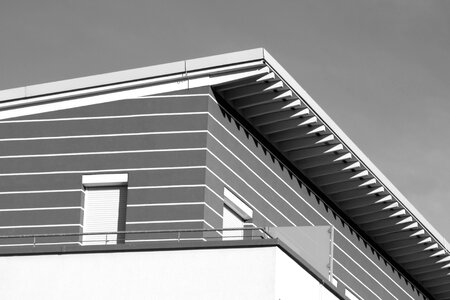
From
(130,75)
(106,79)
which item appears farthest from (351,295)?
(106,79)

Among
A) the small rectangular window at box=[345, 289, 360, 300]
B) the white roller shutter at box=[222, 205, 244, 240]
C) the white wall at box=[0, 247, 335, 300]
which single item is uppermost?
the white roller shutter at box=[222, 205, 244, 240]

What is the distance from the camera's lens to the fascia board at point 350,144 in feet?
99.0

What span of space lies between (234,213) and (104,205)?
9.18 ft

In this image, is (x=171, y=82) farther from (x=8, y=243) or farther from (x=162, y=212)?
(x=8, y=243)

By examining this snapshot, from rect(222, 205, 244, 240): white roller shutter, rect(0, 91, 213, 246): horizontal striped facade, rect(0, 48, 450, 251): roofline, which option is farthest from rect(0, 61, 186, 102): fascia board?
rect(222, 205, 244, 240): white roller shutter

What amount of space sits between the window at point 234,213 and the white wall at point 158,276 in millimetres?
4930

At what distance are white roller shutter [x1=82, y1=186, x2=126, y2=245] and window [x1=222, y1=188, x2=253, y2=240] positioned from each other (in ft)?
7.16

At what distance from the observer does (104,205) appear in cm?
3005

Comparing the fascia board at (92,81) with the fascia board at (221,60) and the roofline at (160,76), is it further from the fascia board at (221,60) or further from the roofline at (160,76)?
the fascia board at (221,60)

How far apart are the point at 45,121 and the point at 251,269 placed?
775 cm

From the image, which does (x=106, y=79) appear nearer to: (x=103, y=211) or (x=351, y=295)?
(x=103, y=211)

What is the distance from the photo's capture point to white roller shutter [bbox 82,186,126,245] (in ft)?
97.4

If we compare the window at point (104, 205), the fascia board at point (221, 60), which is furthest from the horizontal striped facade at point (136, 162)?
the fascia board at point (221, 60)

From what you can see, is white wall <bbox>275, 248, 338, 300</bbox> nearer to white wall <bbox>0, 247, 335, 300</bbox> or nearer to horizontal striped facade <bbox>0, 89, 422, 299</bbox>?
white wall <bbox>0, 247, 335, 300</bbox>
